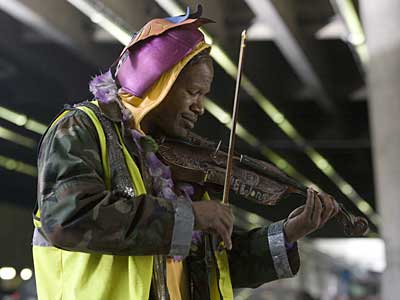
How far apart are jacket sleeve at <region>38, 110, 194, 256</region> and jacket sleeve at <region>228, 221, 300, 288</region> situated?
54 centimetres

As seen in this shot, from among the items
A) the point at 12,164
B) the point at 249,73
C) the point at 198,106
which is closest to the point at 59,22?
the point at 249,73

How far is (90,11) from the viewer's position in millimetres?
6297

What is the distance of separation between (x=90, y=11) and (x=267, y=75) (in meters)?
4.15

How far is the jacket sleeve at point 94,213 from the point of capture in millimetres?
1615

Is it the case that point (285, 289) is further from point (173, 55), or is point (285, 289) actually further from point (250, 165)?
point (173, 55)

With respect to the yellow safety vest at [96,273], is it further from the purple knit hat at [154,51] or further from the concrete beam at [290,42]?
the concrete beam at [290,42]

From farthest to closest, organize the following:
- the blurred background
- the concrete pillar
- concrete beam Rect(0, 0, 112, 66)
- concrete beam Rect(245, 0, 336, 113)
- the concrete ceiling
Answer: concrete beam Rect(245, 0, 336, 113)
the concrete pillar
concrete beam Rect(0, 0, 112, 66)
the concrete ceiling
the blurred background

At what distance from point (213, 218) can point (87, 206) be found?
30 cm

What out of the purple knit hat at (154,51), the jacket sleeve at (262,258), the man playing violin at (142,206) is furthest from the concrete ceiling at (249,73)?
the purple knit hat at (154,51)

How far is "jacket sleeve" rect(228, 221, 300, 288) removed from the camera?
2186 mm

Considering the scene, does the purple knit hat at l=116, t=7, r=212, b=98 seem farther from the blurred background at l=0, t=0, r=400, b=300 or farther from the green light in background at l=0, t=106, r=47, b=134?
the green light in background at l=0, t=106, r=47, b=134

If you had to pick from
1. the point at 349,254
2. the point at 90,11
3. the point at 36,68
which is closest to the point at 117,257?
the point at 90,11

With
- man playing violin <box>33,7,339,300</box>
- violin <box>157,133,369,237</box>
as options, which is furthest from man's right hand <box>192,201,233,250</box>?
violin <box>157,133,369,237</box>

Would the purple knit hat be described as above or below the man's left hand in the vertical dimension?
above
